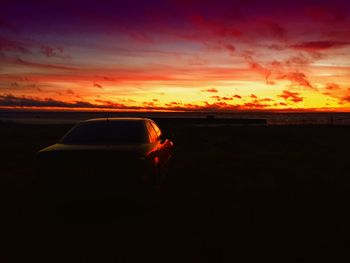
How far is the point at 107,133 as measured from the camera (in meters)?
7.10

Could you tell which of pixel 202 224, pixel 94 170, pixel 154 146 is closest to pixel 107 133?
pixel 154 146

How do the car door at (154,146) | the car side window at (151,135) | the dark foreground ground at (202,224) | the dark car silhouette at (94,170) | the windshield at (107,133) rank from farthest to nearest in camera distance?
the car side window at (151,135) → the windshield at (107,133) → the car door at (154,146) → the dark car silhouette at (94,170) → the dark foreground ground at (202,224)

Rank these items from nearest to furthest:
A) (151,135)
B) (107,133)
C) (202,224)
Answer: (202,224) < (107,133) < (151,135)

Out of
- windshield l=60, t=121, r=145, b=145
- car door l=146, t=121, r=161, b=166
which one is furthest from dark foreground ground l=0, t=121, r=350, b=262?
windshield l=60, t=121, r=145, b=145

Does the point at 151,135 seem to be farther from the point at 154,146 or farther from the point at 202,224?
the point at 202,224

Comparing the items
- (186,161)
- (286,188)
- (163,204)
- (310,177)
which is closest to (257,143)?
(186,161)

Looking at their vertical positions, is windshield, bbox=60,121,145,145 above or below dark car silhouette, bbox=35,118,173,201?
above

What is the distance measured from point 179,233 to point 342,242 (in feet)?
7.08

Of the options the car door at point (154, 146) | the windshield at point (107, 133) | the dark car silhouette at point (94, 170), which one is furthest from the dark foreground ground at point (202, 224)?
the windshield at point (107, 133)

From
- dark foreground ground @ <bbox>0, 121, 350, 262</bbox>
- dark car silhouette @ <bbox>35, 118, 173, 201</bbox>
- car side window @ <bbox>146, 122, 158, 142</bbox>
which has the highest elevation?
car side window @ <bbox>146, 122, 158, 142</bbox>

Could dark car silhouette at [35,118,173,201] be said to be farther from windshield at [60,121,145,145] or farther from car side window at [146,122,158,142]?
car side window at [146,122,158,142]

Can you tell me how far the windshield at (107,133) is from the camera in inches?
268

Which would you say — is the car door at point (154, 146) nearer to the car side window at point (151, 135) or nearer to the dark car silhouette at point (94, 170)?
the car side window at point (151, 135)

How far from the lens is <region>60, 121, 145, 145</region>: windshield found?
6.81 m
